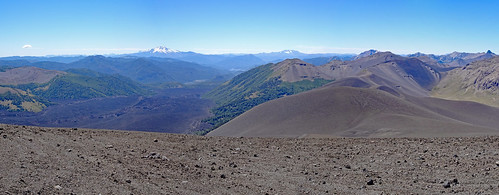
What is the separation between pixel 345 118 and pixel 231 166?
63.0 m

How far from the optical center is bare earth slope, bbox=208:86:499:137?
57.7 m

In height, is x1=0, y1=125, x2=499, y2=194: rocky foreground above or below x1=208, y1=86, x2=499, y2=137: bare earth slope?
above

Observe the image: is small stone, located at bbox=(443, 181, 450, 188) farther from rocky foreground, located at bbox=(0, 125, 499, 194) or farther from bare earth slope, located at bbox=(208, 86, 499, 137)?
bare earth slope, located at bbox=(208, 86, 499, 137)

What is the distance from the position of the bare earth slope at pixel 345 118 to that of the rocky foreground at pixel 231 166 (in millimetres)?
35364

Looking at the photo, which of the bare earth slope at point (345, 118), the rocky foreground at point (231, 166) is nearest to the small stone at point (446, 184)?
the rocky foreground at point (231, 166)

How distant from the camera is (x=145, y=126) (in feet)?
566

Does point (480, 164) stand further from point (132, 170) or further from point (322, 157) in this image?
point (132, 170)

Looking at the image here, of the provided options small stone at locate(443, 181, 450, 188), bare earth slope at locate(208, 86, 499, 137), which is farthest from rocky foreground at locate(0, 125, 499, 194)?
bare earth slope at locate(208, 86, 499, 137)

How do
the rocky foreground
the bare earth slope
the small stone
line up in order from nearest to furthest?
the rocky foreground → the small stone → the bare earth slope

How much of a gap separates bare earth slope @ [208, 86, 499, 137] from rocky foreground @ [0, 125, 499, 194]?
3536 cm

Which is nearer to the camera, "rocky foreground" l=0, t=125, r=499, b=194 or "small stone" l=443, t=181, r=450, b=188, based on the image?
"rocky foreground" l=0, t=125, r=499, b=194

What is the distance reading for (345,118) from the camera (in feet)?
246

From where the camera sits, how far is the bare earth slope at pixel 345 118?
57.7 m

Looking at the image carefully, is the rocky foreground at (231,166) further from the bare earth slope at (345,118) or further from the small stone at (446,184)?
the bare earth slope at (345,118)
